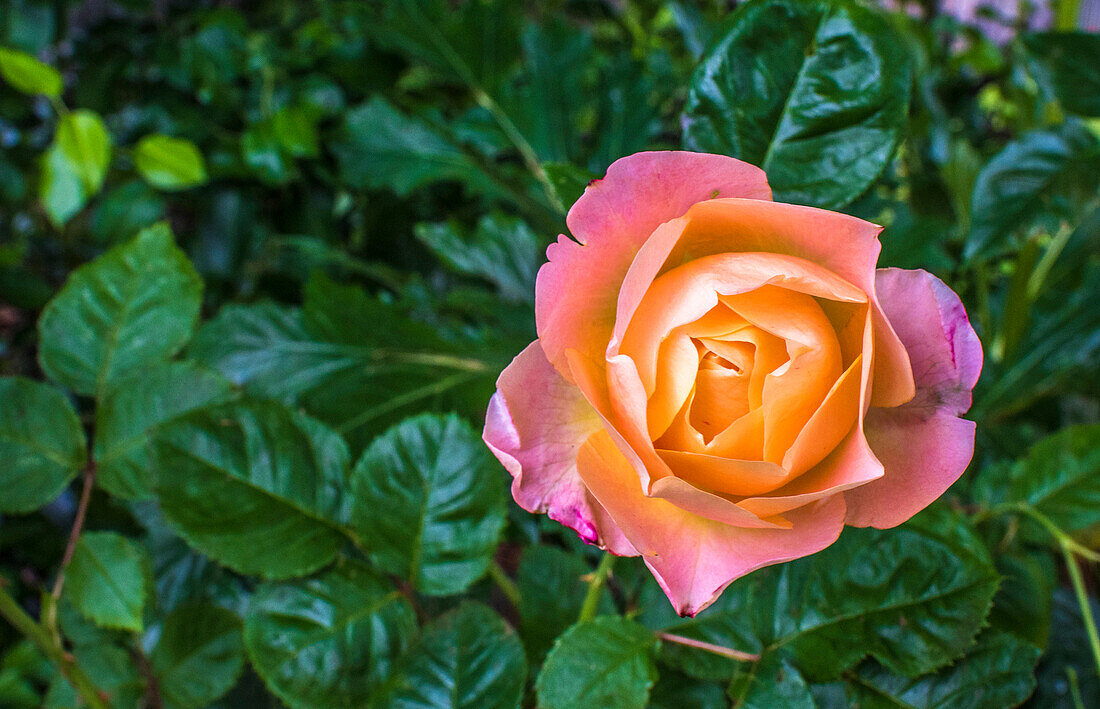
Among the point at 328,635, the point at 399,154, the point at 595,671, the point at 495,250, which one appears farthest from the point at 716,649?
the point at 399,154

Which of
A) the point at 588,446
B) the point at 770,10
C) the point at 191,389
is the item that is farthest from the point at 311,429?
the point at 770,10

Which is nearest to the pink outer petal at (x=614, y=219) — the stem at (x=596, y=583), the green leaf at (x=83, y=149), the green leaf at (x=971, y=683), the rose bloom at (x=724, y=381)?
the rose bloom at (x=724, y=381)

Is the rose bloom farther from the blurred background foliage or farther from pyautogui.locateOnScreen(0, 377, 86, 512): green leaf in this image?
pyautogui.locateOnScreen(0, 377, 86, 512): green leaf

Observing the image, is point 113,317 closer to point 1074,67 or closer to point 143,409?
point 143,409

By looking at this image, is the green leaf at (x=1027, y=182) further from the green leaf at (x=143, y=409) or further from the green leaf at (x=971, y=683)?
the green leaf at (x=143, y=409)

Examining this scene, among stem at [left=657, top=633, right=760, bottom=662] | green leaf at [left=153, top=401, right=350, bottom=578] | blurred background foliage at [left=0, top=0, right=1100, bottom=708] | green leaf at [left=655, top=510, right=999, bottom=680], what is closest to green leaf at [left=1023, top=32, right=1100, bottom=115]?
blurred background foliage at [left=0, top=0, right=1100, bottom=708]

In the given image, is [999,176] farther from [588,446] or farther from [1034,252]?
[588,446]

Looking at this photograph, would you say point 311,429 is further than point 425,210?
No
